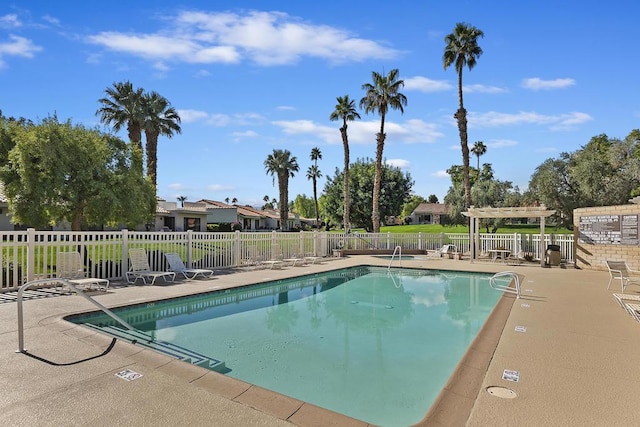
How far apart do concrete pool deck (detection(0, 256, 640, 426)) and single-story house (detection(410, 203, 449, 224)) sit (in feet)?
236

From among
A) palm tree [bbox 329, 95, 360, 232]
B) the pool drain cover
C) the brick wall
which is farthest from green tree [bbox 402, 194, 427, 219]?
the pool drain cover

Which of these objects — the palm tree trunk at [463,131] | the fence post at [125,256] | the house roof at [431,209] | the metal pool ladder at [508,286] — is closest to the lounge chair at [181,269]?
the fence post at [125,256]

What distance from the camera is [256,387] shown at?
12.7 ft

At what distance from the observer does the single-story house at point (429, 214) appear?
250ft

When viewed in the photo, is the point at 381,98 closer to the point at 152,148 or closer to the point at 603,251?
the point at 152,148

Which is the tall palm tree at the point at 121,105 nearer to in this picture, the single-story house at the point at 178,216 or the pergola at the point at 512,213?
the single-story house at the point at 178,216

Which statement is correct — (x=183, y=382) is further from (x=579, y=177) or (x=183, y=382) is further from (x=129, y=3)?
(x=579, y=177)

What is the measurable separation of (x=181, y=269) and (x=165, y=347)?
649 centimetres

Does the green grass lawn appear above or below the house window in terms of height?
below

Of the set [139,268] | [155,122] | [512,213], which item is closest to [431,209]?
[512,213]

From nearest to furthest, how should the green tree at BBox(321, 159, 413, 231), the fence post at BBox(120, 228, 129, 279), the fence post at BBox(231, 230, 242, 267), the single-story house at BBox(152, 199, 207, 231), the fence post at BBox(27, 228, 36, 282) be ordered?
the fence post at BBox(27, 228, 36, 282) < the fence post at BBox(120, 228, 129, 279) < the fence post at BBox(231, 230, 242, 267) < the green tree at BBox(321, 159, 413, 231) < the single-story house at BBox(152, 199, 207, 231)

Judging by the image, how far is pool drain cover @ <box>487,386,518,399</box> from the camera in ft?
12.1

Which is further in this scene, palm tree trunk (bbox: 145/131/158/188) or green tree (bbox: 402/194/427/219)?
green tree (bbox: 402/194/427/219)

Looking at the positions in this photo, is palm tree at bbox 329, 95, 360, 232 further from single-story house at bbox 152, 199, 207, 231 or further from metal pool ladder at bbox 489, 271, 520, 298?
single-story house at bbox 152, 199, 207, 231
